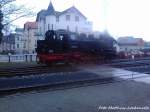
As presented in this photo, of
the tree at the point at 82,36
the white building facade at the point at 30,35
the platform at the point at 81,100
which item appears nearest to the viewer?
the platform at the point at 81,100

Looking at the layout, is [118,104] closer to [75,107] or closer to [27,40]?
[75,107]

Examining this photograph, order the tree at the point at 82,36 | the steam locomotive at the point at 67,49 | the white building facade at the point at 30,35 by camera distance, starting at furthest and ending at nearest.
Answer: the white building facade at the point at 30,35 → the tree at the point at 82,36 → the steam locomotive at the point at 67,49

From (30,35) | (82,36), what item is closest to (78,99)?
(82,36)

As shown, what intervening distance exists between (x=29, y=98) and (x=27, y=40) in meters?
75.1

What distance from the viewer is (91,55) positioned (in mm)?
24359

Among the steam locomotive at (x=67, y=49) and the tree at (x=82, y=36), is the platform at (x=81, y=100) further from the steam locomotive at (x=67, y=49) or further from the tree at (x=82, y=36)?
the tree at (x=82, y=36)

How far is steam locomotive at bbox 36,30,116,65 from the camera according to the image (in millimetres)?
22570

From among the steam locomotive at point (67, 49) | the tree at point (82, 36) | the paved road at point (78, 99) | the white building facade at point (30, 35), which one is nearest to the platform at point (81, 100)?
the paved road at point (78, 99)

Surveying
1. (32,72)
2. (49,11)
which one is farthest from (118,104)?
(49,11)

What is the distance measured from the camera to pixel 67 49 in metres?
23.0

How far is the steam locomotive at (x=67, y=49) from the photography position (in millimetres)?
22570

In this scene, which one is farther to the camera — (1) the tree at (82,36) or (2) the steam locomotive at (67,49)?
(1) the tree at (82,36)

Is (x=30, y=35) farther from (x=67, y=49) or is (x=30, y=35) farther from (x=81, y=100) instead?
(x=81, y=100)

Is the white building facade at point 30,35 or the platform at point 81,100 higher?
the white building facade at point 30,35
